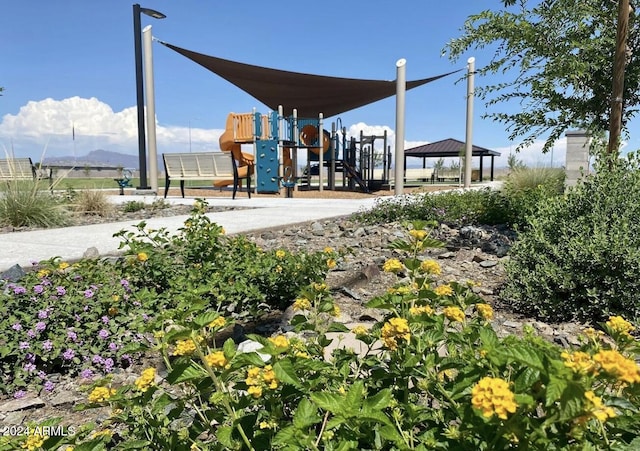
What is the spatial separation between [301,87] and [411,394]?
16818 mm

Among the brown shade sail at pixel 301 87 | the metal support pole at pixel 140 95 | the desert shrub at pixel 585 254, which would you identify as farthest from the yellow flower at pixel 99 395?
the brown shade sail at pixel 301 87

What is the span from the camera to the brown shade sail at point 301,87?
15.2m

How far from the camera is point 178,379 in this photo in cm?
89

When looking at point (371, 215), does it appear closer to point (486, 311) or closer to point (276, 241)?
point (276, 241)

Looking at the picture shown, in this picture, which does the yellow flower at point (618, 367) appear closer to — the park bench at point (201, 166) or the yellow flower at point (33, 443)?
the yellow flower at point (33, 443)

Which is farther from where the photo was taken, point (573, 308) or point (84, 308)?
point (573, 308)

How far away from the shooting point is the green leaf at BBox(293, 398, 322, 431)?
77cm

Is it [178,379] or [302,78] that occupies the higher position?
[302,78]

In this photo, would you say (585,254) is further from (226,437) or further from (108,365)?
(108,365)

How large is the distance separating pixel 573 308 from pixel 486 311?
53.4 inches

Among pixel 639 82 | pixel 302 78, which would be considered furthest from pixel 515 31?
pixel 302 78

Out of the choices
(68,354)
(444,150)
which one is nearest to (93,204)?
(68,354)

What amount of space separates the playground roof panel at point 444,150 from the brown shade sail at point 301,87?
891 centimetres

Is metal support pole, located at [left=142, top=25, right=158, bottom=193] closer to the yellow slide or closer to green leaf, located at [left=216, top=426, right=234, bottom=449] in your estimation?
the yellow slide
